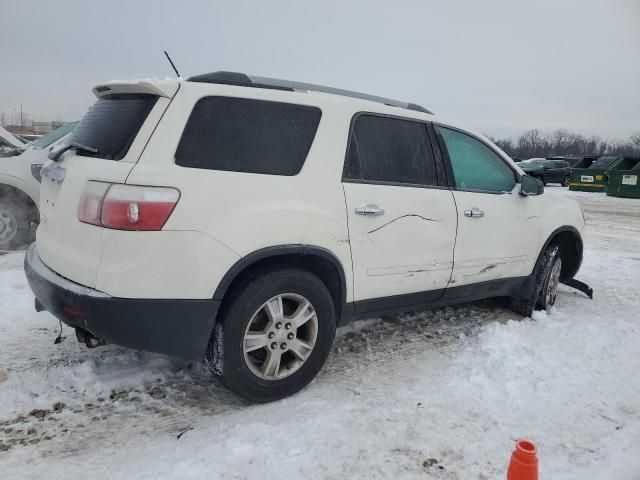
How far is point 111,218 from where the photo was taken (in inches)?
98.4

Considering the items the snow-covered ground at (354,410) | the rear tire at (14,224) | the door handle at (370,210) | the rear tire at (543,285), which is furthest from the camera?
the rear tire at (14,224)

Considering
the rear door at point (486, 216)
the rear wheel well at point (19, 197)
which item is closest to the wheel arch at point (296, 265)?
the rear door at point (486, 216)

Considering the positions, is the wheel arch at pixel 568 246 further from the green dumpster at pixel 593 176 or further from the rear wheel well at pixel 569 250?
the green dumpster at pixel 593 176

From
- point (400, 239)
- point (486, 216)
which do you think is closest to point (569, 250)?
point (486, 216)

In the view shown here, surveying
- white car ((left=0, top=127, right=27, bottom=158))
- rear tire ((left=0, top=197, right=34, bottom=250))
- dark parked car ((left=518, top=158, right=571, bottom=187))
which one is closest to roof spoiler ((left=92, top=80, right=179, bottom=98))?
rear tire ((left=0, top=197, right=34, bottom=250))

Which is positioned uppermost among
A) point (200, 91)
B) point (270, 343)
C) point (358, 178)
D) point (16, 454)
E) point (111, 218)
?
point (200, 91)

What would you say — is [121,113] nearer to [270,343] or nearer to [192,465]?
[270,343]

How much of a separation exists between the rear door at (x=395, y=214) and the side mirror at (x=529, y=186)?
1015 mm

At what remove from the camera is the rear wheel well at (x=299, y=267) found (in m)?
2.80

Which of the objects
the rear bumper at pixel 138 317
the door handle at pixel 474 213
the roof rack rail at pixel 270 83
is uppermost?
the roof rack rail at pixel 270 83

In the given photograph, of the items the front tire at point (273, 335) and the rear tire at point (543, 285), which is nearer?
the front tire at point (273, 335)

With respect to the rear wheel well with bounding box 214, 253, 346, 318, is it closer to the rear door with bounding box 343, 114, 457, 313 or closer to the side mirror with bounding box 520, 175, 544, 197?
the rear door with bounding box 343, 114, 457, 313

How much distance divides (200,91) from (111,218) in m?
0.86

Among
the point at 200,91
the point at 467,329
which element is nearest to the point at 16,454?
the point at 200,91
